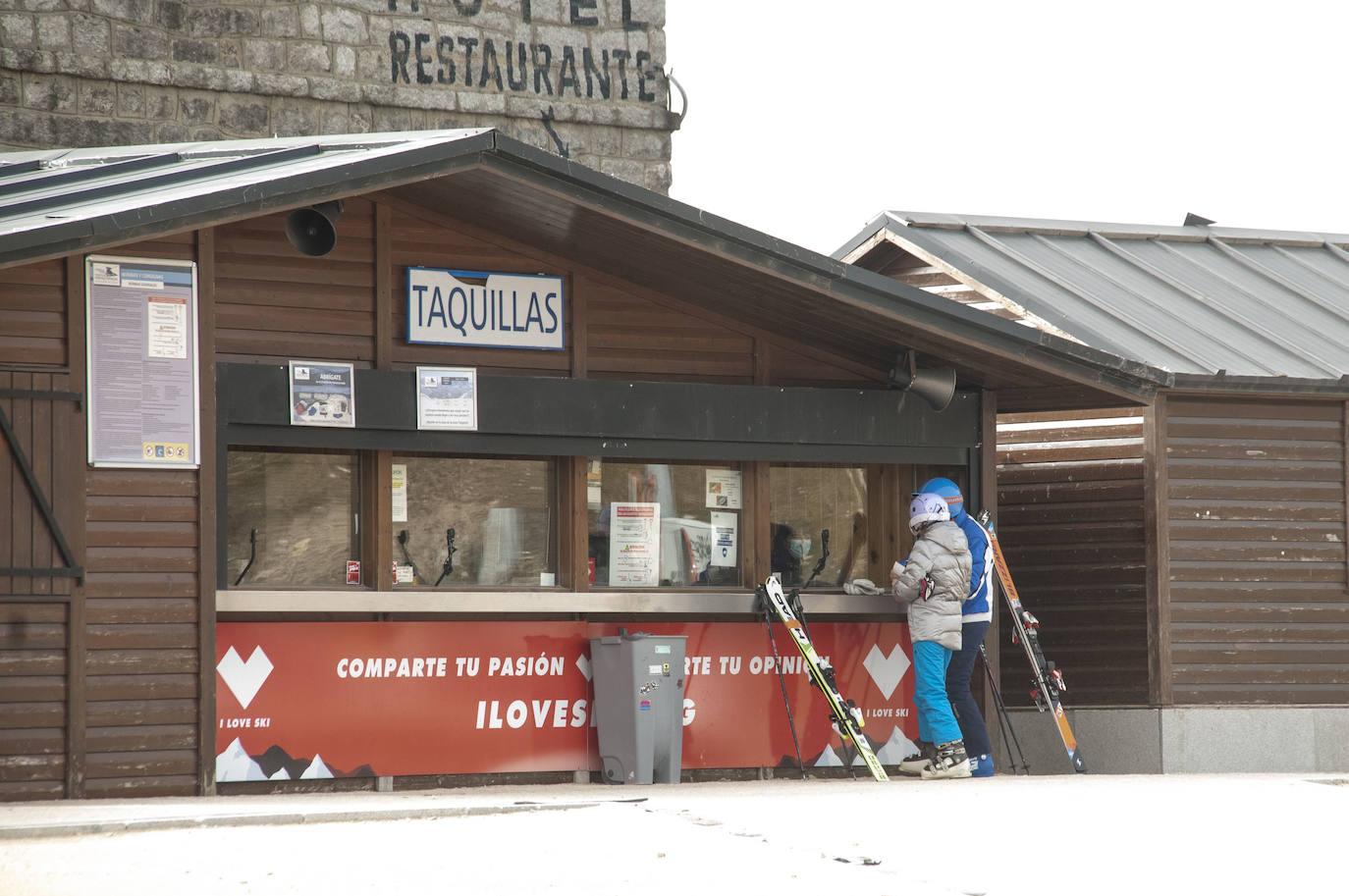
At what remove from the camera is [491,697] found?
1030cm

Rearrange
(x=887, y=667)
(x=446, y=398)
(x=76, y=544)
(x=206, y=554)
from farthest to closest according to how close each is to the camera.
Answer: (x=887, y=667)
(x=446, y=398)
(x=206, y=554)
(x=76, y=544)

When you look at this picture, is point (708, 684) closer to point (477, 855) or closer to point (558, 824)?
point (558, 824)

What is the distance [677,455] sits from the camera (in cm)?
1075

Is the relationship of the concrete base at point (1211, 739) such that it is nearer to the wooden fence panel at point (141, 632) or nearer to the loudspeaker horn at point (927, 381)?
the loudspeaker horn at point (927, 381)

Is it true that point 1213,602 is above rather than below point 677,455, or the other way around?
below

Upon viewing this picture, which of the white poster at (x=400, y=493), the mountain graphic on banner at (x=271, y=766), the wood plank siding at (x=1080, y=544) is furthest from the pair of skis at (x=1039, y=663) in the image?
the mountain graphic on banner at (x=271, y=766)

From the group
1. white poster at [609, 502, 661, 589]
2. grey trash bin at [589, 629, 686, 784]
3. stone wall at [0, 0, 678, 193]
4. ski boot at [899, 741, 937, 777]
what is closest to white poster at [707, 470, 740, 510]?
white poster at [609, 502, 661, 589]

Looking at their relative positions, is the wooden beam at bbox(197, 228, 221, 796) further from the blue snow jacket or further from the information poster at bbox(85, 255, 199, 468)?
the blue snow jacket

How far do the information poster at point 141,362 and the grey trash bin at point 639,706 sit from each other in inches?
115

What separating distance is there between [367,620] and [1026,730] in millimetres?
5805

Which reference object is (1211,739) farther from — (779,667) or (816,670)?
(779,667)

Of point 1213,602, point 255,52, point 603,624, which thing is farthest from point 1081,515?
point 255,52

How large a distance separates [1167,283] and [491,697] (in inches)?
298

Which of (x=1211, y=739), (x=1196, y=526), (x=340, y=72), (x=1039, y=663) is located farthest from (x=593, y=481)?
(x=340, y=72)
